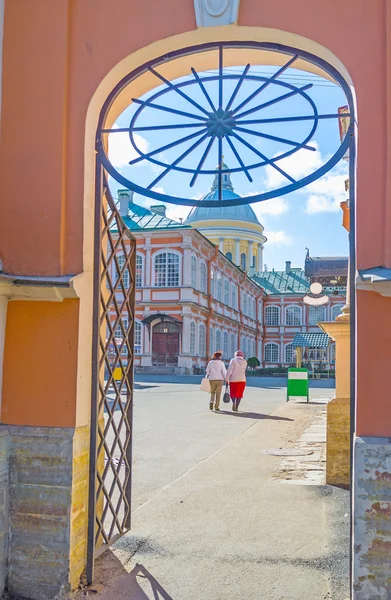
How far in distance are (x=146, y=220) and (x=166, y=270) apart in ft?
12.9

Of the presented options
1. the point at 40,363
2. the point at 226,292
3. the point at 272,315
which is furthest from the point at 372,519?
the point at 272,315

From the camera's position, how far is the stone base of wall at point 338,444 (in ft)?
23.6

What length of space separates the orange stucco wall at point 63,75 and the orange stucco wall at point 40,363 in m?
0.04

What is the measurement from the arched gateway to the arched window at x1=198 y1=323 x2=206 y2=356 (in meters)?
36.1

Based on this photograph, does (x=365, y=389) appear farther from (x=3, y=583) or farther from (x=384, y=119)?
(x=3, y=583)

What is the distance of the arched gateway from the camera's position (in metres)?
4.18

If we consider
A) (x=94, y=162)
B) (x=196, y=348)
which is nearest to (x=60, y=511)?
(x=94, y=162)

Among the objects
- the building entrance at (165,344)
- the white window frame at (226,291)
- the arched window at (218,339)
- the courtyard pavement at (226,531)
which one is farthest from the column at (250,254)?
the courtyard pavement at (226,531)

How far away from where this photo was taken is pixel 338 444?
283 inches

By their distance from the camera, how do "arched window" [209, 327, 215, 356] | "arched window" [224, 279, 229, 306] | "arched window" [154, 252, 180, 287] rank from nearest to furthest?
1. "arched window" [154, 252, 180, 287]
2. "arched window" [209, 327, 215, 356]
3. "arched window" [224, 279, 229, 306]

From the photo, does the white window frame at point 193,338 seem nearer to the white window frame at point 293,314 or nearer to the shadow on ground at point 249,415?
the shadow on ground at point 249,415

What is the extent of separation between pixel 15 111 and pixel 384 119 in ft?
8.50

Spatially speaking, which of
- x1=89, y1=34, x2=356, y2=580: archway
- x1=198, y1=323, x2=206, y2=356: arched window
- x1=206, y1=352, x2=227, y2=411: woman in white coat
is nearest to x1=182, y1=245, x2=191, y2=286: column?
x1=198, y1=323, x2=206, y2=356: arched window

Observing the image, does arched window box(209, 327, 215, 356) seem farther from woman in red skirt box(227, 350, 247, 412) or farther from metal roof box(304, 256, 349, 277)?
metal roof box(304, 256, 349, 277)
